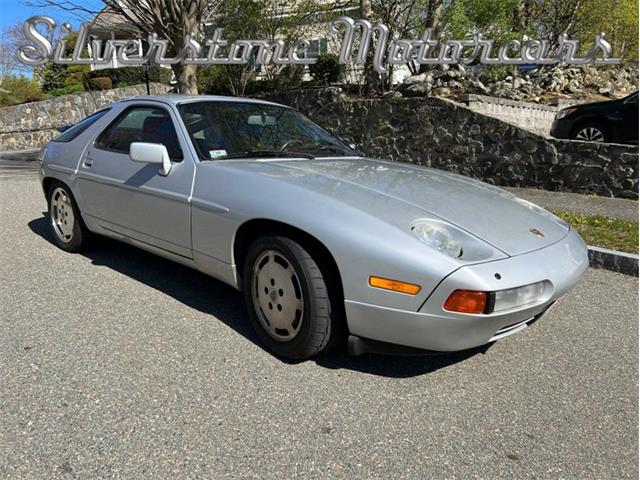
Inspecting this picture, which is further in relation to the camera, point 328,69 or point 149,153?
point 328,69

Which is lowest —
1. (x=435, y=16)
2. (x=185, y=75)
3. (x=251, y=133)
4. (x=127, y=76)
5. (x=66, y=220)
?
(x=66, y=220)

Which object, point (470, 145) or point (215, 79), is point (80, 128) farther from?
point (215, 79)

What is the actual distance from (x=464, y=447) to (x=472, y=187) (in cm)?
180

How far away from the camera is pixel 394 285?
235 cm

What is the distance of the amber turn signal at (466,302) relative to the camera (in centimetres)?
227

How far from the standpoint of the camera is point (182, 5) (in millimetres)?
9922

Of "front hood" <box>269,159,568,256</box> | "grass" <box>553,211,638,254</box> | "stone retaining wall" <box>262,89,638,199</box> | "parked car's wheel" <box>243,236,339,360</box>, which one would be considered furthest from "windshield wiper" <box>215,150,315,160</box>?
"stone retaining wall" <box>262,89,638,199</box>

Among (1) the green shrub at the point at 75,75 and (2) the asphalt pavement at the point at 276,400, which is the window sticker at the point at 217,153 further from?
(1) the green shrub at the point at 75,75

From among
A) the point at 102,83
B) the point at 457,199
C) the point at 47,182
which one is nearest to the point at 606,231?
the point at 457,199

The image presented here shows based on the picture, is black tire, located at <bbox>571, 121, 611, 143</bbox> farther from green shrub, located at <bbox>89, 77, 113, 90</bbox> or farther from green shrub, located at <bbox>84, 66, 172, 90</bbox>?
green shrub, located at <bbox>89, 77, 113, 90</bbox>

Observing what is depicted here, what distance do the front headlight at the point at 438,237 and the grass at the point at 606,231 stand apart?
3158mm

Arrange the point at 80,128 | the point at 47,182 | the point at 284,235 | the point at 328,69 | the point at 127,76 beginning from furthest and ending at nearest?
the point at 127,76, the point at 328,69, the point at 47,182, the point at 80,128, the point at 284,235

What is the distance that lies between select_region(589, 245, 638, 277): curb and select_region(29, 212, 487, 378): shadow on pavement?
7.77 ft

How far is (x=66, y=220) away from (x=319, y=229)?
306 centimetres
